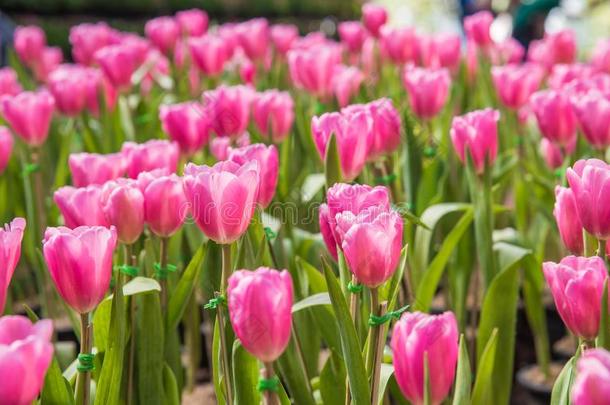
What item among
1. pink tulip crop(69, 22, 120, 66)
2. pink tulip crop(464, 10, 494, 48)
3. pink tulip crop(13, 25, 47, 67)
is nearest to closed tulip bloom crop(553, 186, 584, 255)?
pink tulip crop(464, 10, 494, 48)

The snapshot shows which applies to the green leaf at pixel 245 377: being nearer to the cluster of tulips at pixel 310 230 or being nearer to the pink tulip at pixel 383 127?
the cluster of tulips at pixel 310 230

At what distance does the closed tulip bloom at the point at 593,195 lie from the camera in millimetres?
934

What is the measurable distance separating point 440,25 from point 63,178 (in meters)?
12.5

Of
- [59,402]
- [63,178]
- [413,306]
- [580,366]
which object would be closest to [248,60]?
[63,178]

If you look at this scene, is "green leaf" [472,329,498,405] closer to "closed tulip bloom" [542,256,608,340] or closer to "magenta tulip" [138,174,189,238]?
"closed tulip bloom" [542,256,608,340]

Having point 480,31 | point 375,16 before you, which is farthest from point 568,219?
point 375,16

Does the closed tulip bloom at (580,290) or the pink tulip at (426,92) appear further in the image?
the pink tulip at (426,92)

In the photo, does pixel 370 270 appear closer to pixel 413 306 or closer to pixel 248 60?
pixel 413 306

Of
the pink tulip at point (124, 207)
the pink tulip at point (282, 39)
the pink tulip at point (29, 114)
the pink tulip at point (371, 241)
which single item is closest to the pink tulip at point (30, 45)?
the pink tulip at point (282, 39)

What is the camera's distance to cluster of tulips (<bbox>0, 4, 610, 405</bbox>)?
0.86m

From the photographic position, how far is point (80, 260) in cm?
90

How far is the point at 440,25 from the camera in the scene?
1390cm

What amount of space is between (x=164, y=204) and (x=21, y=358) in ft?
1.40

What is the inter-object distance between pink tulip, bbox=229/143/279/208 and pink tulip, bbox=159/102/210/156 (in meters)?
0.48
